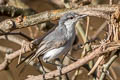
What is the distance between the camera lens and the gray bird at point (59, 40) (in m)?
3.50

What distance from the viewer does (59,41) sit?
3.51 meters

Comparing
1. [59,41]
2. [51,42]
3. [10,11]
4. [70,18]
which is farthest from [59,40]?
[10,11]

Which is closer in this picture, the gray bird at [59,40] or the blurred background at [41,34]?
the gray bird at [59,40]

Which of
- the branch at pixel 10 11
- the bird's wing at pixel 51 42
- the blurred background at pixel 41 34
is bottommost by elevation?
the blurred background at pixel 41 34

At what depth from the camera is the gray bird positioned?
138 inches

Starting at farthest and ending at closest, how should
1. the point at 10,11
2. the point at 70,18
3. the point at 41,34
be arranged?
the point at 41,34 → the point at 10,11 → the point at 70,18

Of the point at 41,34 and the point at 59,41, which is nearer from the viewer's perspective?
the point at 59,41

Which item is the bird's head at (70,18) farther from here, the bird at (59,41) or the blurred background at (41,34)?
the blurred background at (41,34)

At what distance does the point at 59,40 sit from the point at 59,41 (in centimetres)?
1

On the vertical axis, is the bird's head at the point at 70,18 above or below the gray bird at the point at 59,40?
above

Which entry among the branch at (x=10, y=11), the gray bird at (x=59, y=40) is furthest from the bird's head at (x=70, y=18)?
the branch at (x=10, y=11)

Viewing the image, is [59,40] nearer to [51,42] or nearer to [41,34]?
[51,42]

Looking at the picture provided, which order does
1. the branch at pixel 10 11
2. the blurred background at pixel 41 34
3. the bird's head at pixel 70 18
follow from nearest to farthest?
1. the bird's head at pixel 70 18
2. the branch at pixel 10 11
3. the blurred background at pixel 41 34

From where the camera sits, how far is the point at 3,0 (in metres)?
4.68
